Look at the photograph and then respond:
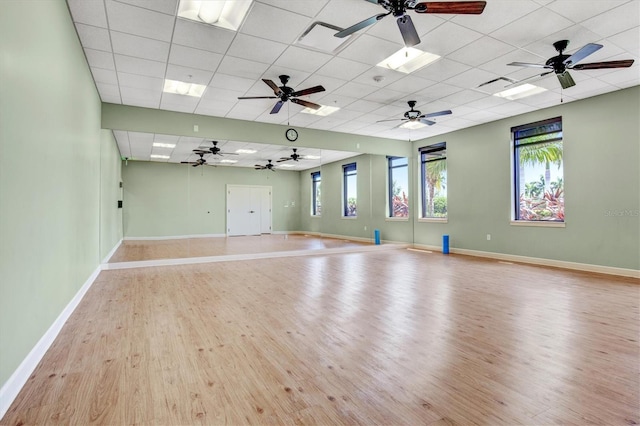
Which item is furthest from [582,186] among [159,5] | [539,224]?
[159,5]

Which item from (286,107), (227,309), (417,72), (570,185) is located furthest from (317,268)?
(570,185)

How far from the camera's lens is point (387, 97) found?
5852mm

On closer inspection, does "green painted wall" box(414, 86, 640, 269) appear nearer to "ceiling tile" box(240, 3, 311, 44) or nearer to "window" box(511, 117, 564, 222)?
"window" box(511, 117, 564, 222)

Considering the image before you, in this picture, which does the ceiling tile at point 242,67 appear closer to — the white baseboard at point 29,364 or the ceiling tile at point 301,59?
the ceiling tile at point 301,59

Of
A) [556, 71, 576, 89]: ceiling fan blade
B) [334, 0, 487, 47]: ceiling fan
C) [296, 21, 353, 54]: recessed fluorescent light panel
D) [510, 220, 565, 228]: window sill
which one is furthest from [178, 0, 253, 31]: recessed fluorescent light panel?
[510, 220, 565, 228]: window sill

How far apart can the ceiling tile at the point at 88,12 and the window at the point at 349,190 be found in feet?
22.5

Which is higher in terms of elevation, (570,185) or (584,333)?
(570,185)

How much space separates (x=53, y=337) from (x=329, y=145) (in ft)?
21.8

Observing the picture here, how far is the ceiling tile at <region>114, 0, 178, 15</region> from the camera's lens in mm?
3145

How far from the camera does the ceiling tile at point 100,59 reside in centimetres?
413

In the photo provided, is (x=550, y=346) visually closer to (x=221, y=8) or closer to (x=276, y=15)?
(x=276, y=15)

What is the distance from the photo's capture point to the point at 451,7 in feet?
8.98

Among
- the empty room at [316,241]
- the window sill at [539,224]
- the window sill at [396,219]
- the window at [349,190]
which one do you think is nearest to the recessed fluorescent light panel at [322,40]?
the empty room at [316,241]

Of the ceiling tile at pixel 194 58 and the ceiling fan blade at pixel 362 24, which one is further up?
the ceiling tile at pixel 194 58
